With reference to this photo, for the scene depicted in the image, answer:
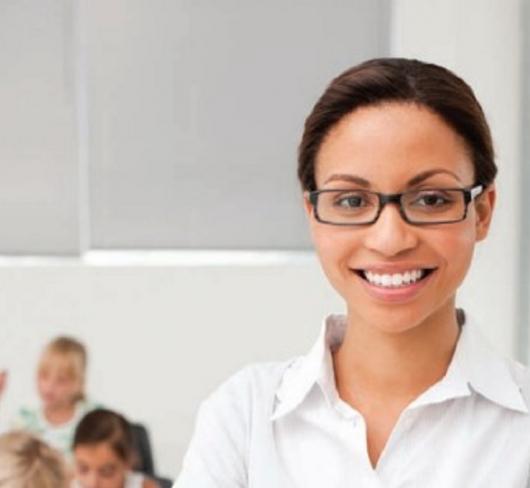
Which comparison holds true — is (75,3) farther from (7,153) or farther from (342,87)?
(342,87)

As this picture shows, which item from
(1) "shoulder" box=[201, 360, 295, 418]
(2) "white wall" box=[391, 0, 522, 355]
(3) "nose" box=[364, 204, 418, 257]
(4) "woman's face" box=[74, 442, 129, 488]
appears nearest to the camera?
(3) "nose" box=[364, 204, 418, 257]

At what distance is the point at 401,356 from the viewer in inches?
33.8

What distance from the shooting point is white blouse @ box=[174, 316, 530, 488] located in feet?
2.73

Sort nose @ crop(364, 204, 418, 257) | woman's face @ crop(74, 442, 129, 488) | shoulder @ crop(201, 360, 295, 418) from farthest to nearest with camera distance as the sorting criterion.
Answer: woman's face @ crop(74, 442, 129, 488), shoulder @ crop(201, 360, 295, 418), nose @ crop(364, 204, 418, 257)

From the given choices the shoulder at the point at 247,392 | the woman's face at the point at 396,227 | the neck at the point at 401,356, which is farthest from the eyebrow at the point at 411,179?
the shoulder at the point at 247,392

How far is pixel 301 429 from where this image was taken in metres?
0.89

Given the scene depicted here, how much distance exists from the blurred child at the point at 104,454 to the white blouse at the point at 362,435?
4.12ft

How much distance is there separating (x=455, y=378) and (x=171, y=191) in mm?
1335

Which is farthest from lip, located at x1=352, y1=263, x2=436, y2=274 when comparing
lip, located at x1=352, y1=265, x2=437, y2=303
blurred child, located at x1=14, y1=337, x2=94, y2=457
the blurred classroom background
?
blurred child, located at x1=14, y1=337, x2=94, y2=457

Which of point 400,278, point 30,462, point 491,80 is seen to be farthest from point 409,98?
point 30,462

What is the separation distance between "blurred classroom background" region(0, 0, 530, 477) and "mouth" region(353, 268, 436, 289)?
4.19ft

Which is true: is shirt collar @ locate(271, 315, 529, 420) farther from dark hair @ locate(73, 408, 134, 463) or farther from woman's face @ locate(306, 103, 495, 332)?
dark hair @ locate(73, 408, 134, 463)

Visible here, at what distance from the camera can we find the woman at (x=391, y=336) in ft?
2.61

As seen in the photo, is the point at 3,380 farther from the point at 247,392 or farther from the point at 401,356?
the point at 401,356
